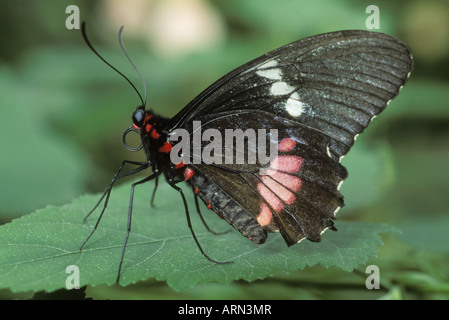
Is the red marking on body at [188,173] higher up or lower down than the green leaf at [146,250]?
higher up

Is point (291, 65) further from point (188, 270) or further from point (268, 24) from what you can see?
point (268, 24)

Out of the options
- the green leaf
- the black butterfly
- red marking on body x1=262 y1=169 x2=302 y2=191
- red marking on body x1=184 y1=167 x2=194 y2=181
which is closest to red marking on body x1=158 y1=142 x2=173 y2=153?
the black butterfly

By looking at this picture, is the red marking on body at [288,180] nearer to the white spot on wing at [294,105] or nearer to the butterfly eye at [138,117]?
the white spot on wing at [294,105]

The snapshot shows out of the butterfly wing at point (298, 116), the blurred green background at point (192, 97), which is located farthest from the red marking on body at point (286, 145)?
the blurred green background at point (192, 97)

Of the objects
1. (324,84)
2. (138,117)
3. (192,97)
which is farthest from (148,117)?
(192,97)

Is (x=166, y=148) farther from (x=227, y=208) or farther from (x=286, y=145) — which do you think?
(x=286, y=145)

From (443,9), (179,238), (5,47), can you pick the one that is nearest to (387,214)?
(179,238)
